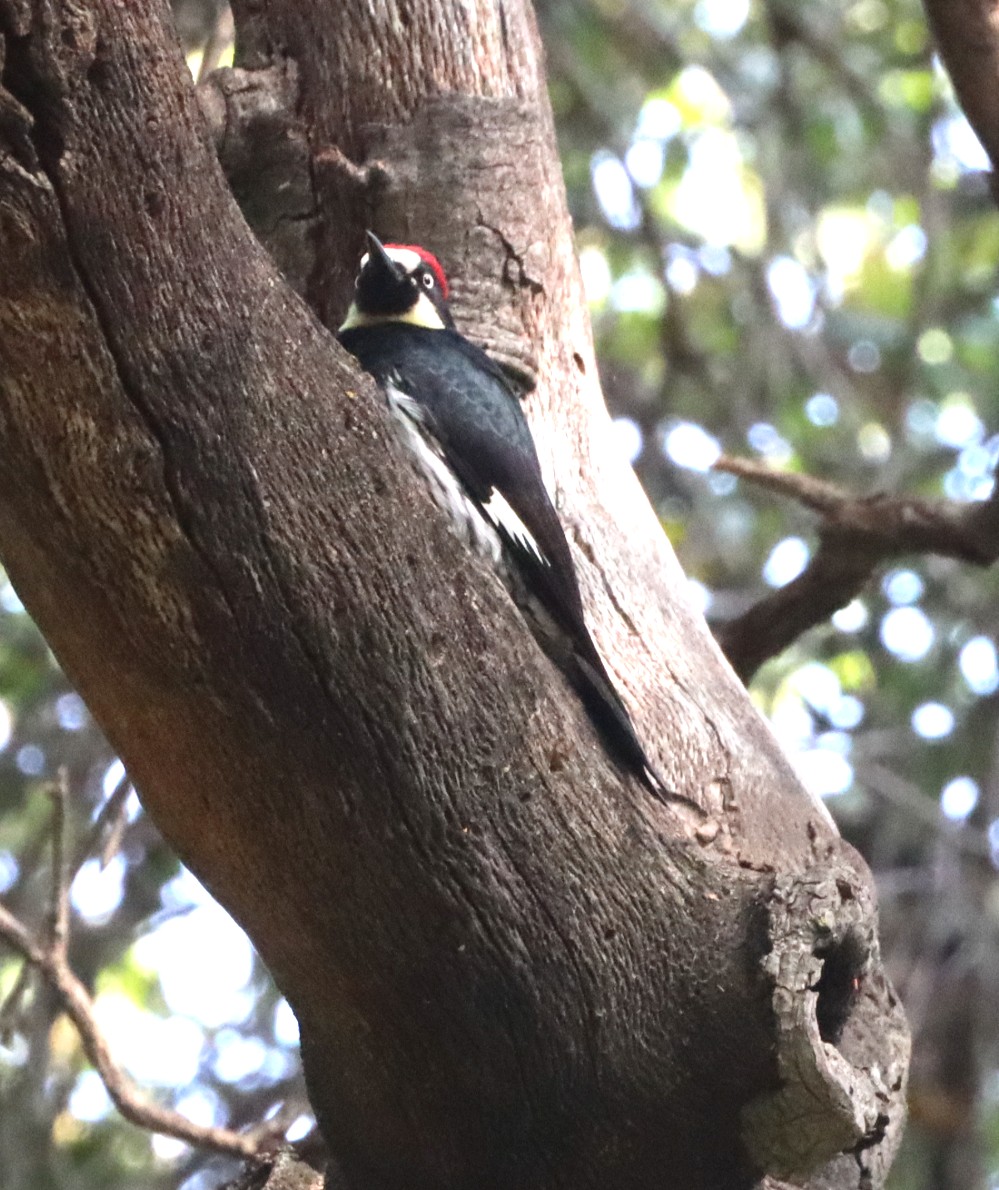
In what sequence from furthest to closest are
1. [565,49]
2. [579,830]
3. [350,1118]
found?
[565,49] < [350,1118] < [579,830]

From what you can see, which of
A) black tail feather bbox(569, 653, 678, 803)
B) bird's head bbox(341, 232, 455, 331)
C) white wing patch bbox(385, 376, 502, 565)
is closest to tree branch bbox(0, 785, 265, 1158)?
white wing patch bbox(385, 376, 502, 565)

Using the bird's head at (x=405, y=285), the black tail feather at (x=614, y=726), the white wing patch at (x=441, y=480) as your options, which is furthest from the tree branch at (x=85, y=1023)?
the black tail feather at (x=614, y=726)

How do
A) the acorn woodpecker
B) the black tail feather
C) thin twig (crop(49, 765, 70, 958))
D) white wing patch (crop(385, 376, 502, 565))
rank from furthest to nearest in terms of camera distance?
1. thin twig (crop(49, 765, 70, 958))
2. white wing patch (crop(385, 376, 502, 565))
3. the acorn woodpecker
4. the black tail feather

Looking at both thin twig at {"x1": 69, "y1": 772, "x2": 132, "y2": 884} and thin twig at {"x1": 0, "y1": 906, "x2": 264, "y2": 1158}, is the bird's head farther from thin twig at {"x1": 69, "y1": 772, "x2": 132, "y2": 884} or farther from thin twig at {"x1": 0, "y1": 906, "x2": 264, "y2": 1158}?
thin twig at {"x1": 0, "y1": 906, "x2": 264, "y2": 1158}

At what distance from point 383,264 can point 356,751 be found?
1232 millimetres

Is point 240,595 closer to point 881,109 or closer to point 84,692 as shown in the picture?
point 84,692

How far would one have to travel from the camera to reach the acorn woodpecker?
84.0 inches

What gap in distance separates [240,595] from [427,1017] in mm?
514

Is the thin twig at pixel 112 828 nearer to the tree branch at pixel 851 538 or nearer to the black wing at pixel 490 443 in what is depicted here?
the black wing at pixel 490 443

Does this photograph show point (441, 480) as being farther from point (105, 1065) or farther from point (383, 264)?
point (105, 1065)

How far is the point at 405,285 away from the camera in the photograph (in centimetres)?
266

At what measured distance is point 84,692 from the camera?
167 centimetres

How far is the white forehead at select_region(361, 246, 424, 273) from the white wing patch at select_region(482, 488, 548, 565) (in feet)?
1.81

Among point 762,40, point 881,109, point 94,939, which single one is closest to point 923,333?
point 881,109
